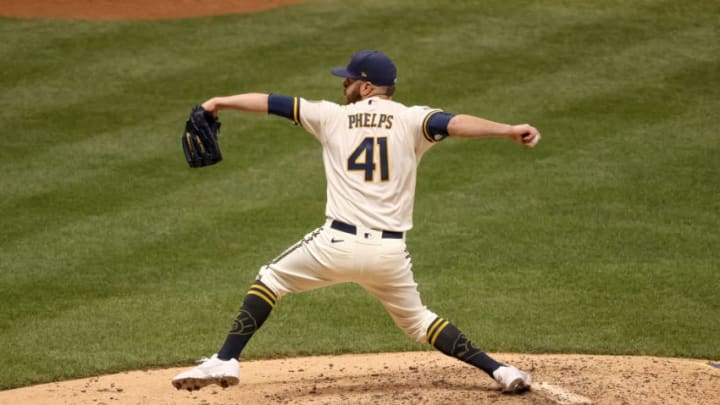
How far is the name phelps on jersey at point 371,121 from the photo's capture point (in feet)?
19.3

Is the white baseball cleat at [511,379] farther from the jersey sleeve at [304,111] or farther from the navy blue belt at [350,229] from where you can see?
the jersey sleeve at [304,111]

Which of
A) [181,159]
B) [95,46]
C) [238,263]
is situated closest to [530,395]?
[238,263]

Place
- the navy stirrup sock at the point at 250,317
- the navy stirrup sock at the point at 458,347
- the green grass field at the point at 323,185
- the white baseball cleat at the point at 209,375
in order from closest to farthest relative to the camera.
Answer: the white baseball cleat at the point at 209,375 < the navy stirrup sock at the point at 250,317 < the navy stirrup sock at the point at 458,347 < the green grass field at the point at 323,185

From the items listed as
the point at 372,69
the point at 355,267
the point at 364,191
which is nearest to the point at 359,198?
the point at 364,191

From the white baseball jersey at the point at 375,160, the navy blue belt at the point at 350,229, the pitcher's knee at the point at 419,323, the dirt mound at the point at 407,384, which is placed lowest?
the dirt mound at the point at 407,384

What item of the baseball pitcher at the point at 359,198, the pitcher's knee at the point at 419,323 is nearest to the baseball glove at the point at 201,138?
the baseball pitcher at the point at 359,198

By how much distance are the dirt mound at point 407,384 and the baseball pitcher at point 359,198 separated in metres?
0.38

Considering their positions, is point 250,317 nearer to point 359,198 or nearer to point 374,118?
point 359,198

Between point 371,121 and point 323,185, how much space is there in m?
4.77

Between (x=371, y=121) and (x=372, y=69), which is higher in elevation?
(x=372, y=69)

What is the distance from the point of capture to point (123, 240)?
9.36 metres

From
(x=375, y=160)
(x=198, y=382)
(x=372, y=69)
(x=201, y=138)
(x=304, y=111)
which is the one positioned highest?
(x=372, y=69)

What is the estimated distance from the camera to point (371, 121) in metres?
5.89

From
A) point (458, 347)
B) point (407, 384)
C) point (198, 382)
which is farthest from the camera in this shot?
point (407, 384)
